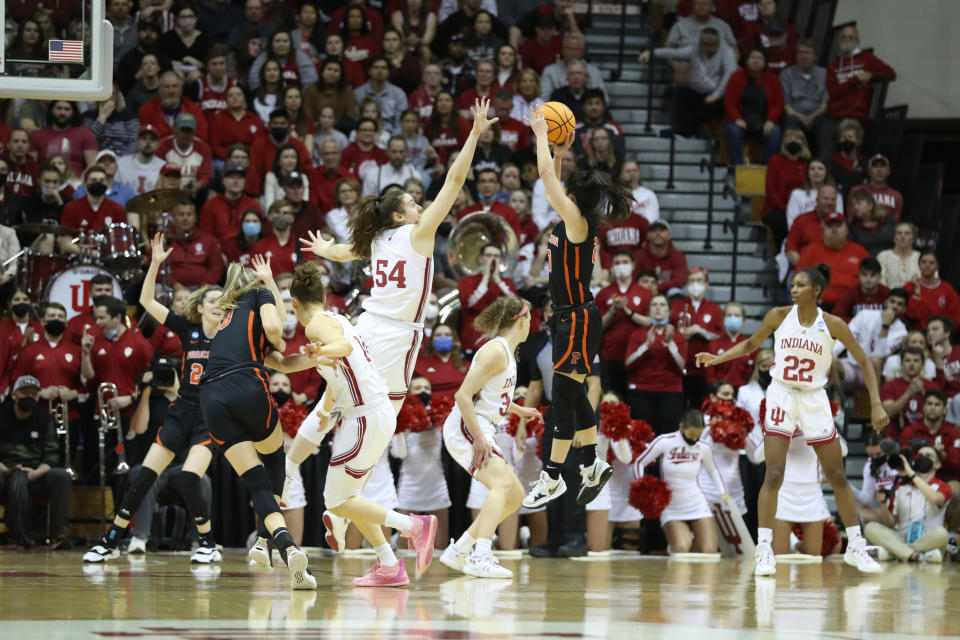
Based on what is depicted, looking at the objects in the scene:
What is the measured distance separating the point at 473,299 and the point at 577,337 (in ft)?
16.8

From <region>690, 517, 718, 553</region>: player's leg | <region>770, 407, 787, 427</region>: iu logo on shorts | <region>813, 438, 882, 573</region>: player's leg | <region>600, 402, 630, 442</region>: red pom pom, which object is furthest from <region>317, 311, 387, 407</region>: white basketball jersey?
<region>690, 517, 718, 553</region>: player's leg

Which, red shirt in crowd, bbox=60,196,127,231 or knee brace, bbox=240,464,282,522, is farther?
red shirt in crowd, bbox=60,196,127,231

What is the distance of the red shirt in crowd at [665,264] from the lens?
604 inches

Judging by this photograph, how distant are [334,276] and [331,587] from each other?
6555 mm

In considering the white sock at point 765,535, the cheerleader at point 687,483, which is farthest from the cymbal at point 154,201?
the white sock at point 765,535

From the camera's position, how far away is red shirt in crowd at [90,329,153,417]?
12.8 m

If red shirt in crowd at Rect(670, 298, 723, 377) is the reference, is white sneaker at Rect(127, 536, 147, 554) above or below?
below

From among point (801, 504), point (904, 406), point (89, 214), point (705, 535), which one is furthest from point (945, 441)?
point (89, 214)

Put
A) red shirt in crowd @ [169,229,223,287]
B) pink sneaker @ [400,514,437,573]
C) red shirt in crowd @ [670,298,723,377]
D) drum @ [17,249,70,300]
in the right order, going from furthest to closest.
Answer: red shirt in crowd @ [670,298,723,377] < red shirt in crowd @ [169,229,223,287] < drum @ [17,249,70,300] < pink sneaker @ [400,514,437,573]

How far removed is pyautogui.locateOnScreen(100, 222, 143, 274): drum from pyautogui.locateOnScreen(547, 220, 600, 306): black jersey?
19.7ft

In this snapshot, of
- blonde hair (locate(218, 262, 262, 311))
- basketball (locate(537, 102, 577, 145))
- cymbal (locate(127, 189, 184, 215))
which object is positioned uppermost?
basketball (locate(537, 102, 577, 145))

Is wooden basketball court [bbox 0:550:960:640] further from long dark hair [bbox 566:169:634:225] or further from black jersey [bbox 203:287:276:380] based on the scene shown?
long dark hair [bbox 566:169:634:225]

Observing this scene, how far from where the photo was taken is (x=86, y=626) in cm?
596

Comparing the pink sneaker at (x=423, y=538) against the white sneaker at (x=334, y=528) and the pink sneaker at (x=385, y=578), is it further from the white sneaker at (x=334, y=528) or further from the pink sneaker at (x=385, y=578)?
the white sneaker at (x=334, y=528)
